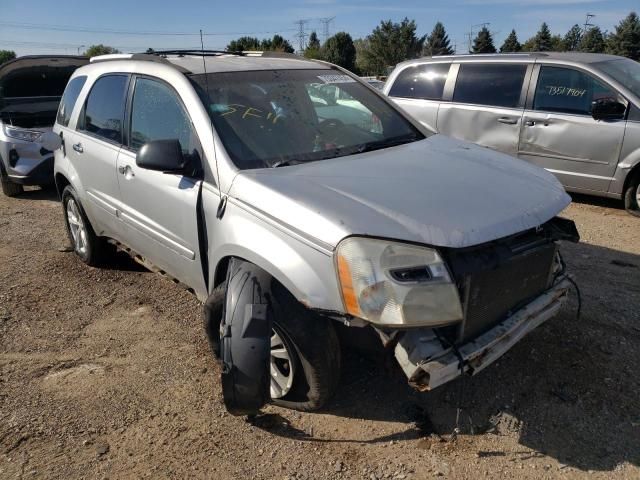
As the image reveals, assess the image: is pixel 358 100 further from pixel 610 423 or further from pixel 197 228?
pixel 610 423

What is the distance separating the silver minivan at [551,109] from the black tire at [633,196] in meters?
0.01

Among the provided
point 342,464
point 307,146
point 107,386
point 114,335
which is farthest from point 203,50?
point 342,464

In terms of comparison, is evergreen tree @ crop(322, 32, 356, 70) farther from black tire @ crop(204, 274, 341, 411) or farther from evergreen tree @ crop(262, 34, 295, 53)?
black tire @ crop(204, 274, 341, 411)

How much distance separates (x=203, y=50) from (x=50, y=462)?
3.00m

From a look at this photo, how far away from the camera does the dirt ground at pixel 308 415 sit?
2.56 metres

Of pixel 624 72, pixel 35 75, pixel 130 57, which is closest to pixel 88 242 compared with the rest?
pixel 130 57

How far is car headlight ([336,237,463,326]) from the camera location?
2.23 m

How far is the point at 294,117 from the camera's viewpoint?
333cm

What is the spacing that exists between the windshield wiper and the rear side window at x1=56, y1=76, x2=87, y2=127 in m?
2.76

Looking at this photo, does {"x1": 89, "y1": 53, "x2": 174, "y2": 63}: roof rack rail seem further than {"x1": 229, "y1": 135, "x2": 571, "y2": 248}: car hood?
Yes

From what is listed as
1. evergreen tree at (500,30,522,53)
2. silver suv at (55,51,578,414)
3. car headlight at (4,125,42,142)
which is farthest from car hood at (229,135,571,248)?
evergreen tree at (500,30,522,53)

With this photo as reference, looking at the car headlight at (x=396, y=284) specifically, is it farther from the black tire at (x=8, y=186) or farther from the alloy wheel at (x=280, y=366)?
the black tire at (x=8, y=186)

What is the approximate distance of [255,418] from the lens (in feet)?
9.51

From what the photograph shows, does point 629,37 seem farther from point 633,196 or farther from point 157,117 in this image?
point 157,117
